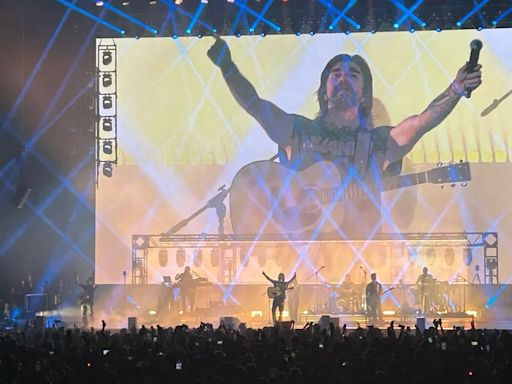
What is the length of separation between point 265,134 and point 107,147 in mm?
3862

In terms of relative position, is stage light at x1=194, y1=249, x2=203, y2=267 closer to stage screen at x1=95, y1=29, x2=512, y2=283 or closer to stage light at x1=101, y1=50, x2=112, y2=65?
stage screen at x1=95, y1=29, x2=512, y2=283

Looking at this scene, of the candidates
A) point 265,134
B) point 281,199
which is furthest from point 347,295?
point 265,134

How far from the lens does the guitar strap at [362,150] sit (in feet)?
65.8

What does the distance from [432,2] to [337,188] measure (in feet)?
15.8

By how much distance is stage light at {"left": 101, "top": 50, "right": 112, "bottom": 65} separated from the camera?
2031cm

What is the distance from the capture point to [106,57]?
20375 millimetres

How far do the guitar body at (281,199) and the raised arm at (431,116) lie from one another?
1.61 metres

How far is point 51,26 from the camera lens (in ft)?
62.2

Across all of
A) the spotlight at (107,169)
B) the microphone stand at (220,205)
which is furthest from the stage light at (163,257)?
the spotlight at (107,169)

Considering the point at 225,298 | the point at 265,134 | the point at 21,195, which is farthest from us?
the point at 265,134

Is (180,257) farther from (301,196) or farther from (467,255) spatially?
(467,255)

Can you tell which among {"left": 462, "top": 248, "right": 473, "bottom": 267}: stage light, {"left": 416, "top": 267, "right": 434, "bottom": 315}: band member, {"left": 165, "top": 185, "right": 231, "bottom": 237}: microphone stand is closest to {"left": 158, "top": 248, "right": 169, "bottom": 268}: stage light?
{"left": 165, "top": 185, "right": 231, "bottom": 237}: microphone stand

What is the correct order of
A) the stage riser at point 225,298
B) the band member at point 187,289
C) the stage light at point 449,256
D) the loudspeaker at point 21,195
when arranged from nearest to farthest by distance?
the loudspeaker at point 21,195 < the band member at point 187,289 < the stage riser at point 225,298 < the stage light at point 449,256

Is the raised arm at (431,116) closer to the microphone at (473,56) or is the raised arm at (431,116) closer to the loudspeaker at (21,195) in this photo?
the microphone at (473,56)
